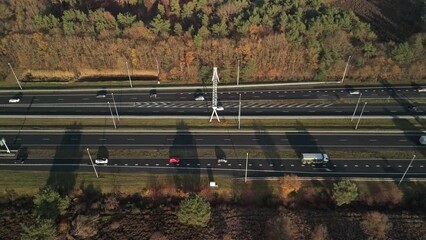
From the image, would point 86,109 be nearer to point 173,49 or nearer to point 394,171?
point 173,49

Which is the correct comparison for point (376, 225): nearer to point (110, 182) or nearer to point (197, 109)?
point (197, 109)

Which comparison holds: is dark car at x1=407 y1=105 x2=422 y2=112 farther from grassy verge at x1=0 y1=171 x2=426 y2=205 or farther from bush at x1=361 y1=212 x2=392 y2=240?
bush at x1=361 y1=212 x2=392 y2=240

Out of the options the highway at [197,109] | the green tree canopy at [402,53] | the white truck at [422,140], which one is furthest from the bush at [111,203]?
the green tree canopy at [402,53]

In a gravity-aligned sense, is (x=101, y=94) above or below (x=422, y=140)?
above

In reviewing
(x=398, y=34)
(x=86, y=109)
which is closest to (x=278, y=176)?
(x=86, y=109)

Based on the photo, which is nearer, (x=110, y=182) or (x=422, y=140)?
(x=110, y=182)

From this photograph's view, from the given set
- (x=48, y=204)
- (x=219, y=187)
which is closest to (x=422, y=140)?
(x=219, y=187)
